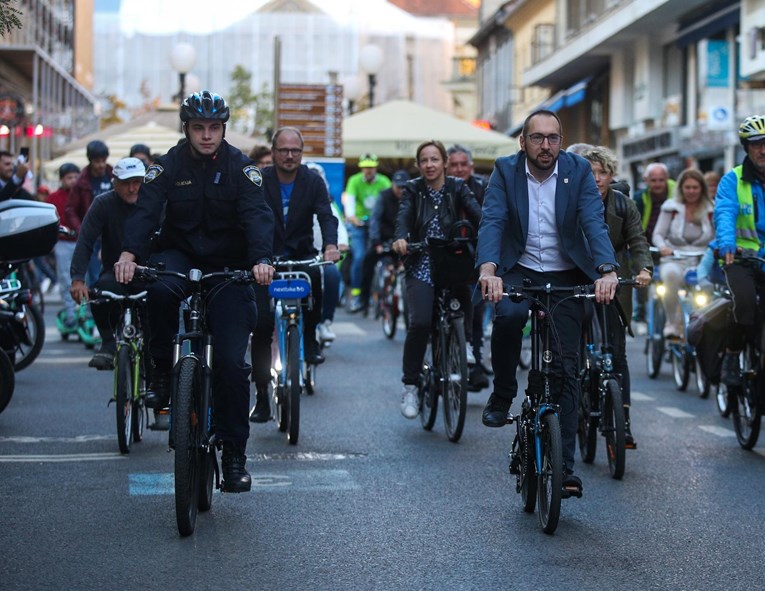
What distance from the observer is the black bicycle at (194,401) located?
6652mm

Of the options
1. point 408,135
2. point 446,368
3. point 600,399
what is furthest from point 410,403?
point 408,135

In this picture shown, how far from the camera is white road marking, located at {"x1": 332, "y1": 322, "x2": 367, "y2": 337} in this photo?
1964cm

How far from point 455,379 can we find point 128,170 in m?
2.79

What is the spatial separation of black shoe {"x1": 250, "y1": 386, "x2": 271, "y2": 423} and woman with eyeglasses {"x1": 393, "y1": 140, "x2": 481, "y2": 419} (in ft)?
3.04

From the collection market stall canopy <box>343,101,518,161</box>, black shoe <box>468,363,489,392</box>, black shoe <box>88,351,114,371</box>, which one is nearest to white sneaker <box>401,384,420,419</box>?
black shoe <box>468,363,489,392</box>

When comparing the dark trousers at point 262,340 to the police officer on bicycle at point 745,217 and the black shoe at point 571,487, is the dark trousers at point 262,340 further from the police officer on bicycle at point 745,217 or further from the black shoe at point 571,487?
the black shoe at point 571,487

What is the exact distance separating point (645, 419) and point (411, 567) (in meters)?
5.56

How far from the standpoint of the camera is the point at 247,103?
219 ft

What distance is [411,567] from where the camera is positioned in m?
6.32

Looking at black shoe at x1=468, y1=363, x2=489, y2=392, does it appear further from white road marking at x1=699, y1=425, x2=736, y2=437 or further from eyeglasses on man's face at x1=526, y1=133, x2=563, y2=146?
eyeglasses on man's face at x1=526, y1=133, x2=563, y2=146

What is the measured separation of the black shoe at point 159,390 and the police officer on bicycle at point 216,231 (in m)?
0.37

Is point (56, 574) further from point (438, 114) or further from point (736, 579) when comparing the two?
point (438, 114)

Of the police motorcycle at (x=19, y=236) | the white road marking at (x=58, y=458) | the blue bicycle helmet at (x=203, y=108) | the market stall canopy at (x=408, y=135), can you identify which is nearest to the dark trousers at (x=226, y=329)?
the blue bicycle helmet at (x=203, y=108)

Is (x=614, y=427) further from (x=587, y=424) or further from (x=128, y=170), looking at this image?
(x=128, y=170)
